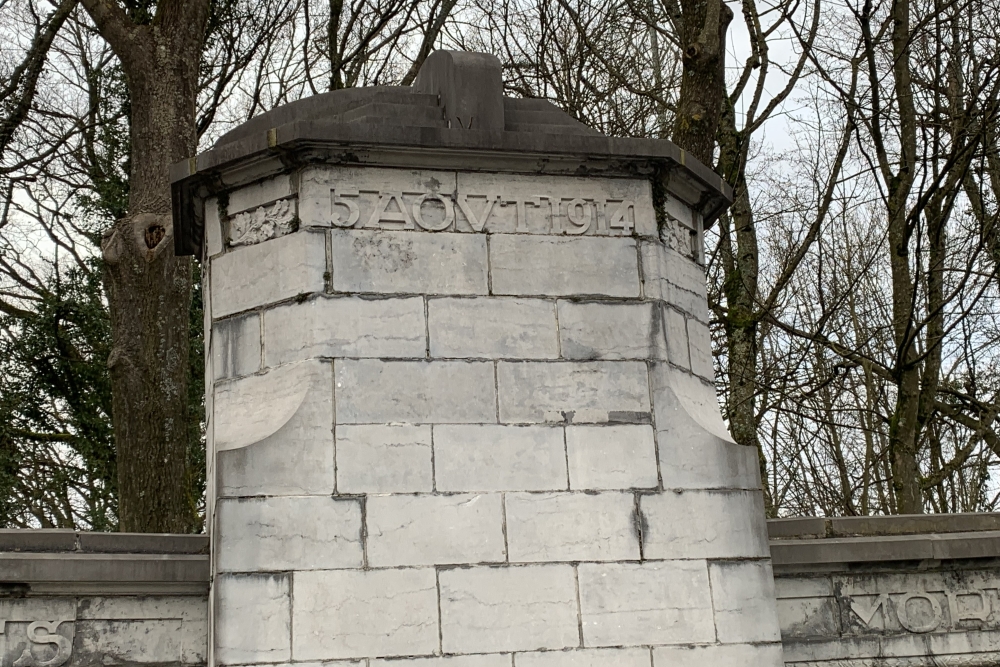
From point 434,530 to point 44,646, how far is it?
1.53 m

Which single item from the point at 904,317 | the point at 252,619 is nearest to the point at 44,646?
the point at 252,619

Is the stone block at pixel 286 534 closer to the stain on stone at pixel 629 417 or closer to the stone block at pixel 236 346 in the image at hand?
the stone block at pixel 236 346

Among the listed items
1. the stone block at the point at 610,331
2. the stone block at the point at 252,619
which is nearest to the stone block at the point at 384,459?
the stone block at the point at 252,619

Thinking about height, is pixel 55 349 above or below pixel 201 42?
below

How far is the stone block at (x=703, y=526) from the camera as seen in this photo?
4660 millimetres

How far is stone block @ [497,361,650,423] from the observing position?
15.5 feet

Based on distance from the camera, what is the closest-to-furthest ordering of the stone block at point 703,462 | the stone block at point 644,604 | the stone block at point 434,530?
the stone block at point 434,530 < the stone block at point 644,604 < the stone block at point 703,462

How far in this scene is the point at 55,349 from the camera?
42.6ft

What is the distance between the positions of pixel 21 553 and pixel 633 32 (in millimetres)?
9147

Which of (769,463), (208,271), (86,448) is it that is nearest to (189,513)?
(86,448)

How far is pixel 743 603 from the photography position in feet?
15.3

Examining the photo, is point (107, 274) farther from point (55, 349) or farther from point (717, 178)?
point (717, 178)

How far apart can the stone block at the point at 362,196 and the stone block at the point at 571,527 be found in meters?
1.22

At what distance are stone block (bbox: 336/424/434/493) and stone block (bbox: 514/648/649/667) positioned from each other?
735 millimetres
